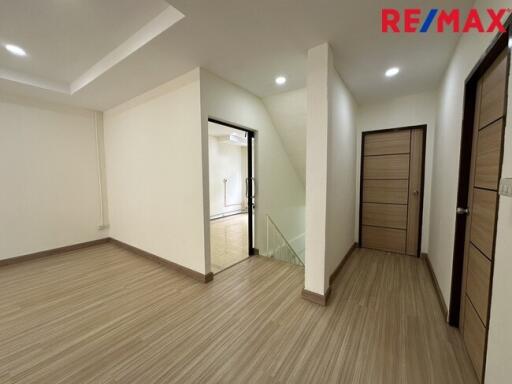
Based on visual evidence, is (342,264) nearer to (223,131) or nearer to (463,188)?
(463,188)

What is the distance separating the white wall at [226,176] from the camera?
671 cm

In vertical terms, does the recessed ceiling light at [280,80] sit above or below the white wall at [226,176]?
above

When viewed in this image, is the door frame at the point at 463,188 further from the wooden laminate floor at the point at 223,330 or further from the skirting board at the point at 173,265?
the skirting board at the point at 173,265

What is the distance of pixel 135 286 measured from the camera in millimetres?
2408

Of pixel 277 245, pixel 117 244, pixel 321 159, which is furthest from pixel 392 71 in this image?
pixel 117 244

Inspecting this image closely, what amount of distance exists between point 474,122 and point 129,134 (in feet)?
13.7

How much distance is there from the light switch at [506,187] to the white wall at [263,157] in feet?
7.69

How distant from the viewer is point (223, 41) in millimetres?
→ 1833

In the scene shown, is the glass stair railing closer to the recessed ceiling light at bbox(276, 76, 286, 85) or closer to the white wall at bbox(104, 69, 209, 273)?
the white wall at bbox(104, 69, 209, 273)

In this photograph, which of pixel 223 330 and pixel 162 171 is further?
pixel 162 171

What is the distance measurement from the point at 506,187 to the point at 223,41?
2.19 m

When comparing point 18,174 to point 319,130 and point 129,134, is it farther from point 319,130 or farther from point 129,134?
point 319,130

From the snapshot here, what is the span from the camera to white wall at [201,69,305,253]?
8.09ft

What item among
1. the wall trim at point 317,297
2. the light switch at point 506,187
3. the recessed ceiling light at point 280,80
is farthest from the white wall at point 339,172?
the light switch at point 506,187
